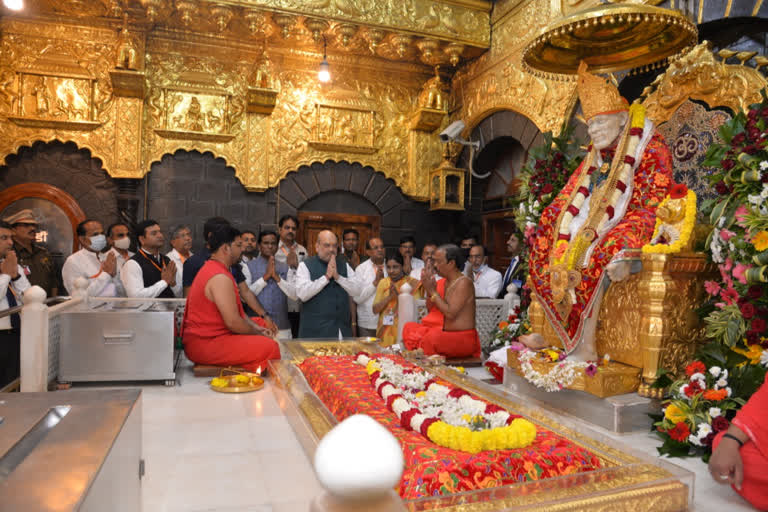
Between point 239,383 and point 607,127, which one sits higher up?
point 607,127

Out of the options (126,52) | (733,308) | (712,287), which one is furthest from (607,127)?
(126,52)

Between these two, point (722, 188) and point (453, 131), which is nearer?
point (722, 188)

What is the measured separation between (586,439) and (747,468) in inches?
26.9

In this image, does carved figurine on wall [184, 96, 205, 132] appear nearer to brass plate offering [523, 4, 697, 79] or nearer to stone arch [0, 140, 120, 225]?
stone arch [0, 140, 120, 225]

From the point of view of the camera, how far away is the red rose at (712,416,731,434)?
9.87 feet

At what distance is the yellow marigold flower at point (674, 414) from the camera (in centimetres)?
325

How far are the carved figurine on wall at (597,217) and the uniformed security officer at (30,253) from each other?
4957 mm

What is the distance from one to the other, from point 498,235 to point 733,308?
196 inches

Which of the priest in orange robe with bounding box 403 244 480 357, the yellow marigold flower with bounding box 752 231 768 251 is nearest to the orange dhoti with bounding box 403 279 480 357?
the priest in orange robe with bounding box 403 244 480 357

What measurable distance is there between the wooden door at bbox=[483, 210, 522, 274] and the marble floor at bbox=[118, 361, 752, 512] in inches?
182

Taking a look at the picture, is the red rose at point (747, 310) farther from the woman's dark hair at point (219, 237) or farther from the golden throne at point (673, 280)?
the woman's dark hair at point (219, 237)

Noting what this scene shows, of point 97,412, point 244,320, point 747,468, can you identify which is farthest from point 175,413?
point 747,468

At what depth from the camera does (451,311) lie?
16.6 feet

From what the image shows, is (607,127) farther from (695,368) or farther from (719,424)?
(719,424)
